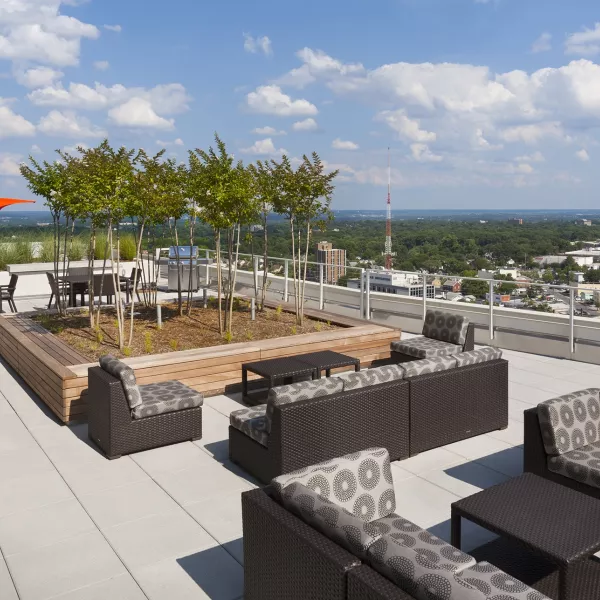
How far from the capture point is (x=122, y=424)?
4742 millimetres

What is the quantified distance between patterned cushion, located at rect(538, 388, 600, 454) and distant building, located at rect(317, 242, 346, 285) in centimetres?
727

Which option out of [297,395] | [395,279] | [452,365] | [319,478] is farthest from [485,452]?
[395,279]

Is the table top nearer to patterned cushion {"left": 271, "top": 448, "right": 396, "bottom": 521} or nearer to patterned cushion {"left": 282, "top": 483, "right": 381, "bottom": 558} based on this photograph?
patterned cushion {"left": 271, "top": 448, "right": 396, "bottom": 521}

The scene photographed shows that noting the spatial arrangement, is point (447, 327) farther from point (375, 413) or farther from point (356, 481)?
point (356, 481)

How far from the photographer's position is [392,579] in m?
1.96

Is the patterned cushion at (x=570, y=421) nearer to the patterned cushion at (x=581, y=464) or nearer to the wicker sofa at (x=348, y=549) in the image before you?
the patterned cushion at (x=581, y=464)

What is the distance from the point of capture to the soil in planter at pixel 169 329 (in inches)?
277

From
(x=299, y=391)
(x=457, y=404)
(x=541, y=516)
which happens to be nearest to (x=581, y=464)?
(x=541, y=516)

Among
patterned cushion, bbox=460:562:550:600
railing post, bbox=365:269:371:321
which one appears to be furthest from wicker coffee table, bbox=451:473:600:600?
railing post, bbox=365:269:371:321

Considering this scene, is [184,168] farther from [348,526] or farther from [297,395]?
[348,526]

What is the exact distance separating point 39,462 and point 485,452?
11.2 feet

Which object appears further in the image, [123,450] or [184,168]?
[184,168]

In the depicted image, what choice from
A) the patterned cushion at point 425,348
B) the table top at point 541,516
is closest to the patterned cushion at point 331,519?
the table top at point 541,516

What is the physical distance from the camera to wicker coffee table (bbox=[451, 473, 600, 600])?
8.37 feet
